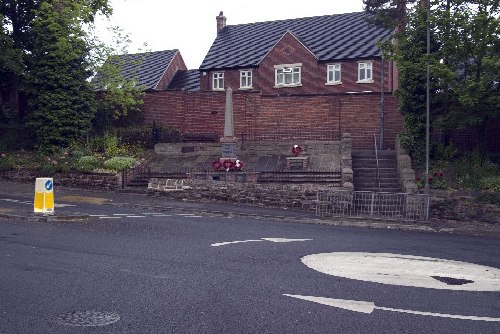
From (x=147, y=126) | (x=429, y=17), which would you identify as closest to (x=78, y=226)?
(x=429, y=17)

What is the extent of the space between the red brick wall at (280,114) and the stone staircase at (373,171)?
3563 millimetres

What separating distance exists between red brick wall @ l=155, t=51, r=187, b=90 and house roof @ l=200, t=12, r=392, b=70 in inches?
184

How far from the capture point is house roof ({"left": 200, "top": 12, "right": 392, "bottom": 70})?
133 feet

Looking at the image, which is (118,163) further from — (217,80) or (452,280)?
(217,80)

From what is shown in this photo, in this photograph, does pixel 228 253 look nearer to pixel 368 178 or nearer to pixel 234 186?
pixel 234 186

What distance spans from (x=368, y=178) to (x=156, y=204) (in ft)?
29.0

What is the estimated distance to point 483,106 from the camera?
69.8ft

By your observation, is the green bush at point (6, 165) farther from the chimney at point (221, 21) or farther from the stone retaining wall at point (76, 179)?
the chimney at point (221, 21)

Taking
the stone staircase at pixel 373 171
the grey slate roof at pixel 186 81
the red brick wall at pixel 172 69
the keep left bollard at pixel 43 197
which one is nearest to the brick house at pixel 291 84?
the grey slate roof at pixel 186 81

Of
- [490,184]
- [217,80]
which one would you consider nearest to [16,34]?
[217,80]

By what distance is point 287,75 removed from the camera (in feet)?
138

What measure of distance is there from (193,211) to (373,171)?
8.86 m

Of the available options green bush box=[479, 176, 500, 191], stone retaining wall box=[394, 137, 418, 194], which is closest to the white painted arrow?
stone retaining wall box=[394, 137, 418, 194]

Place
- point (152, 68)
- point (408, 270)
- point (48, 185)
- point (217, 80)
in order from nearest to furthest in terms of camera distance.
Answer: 1. point (408, 270)
2. point (48, 185)
3. point (217, 80)
4. point (152, 68)
